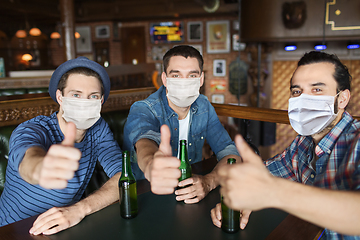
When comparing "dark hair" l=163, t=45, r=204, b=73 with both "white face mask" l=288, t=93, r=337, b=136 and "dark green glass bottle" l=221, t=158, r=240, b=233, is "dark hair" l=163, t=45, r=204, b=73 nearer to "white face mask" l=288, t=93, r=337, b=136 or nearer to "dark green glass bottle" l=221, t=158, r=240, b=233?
"white face mask" l=288, t=93, r=337, b=136

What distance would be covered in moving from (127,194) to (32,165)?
14.8 inches

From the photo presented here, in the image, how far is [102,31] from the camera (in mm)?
9289

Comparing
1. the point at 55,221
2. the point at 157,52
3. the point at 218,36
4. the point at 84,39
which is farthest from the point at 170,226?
the point at 84,39

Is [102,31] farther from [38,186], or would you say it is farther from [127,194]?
[127,194]

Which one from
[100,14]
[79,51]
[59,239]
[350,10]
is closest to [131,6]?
[100,14]

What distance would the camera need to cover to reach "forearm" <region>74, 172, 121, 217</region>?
113 cm

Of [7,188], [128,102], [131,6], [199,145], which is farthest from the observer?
[131,6]

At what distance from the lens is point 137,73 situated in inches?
238

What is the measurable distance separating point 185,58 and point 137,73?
447cm

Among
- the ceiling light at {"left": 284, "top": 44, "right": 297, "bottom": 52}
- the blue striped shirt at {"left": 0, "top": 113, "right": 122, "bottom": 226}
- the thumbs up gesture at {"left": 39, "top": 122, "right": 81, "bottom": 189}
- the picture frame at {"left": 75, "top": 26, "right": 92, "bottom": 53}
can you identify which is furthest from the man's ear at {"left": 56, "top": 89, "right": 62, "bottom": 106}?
the picture frame at {"left": 75, "top": 26, "right": 92, "bottom": 53}

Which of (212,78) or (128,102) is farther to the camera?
(212,78)

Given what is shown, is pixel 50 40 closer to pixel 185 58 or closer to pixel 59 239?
pixel 185 58

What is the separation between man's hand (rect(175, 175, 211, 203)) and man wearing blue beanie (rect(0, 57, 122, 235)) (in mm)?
328

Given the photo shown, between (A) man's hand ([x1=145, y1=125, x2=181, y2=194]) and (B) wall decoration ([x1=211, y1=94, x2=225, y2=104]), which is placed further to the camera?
(B) wall decoration ([x1=211, y1=94, x2=225, y2=104])
